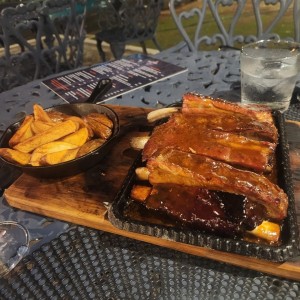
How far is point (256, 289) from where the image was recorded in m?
1.13

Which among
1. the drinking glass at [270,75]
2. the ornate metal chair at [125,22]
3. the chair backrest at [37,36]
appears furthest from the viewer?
the ornate metal chair at [125,22]

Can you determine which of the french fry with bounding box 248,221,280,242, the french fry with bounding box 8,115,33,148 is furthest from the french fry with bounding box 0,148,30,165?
the french fry with bounding box 248,221,280,242

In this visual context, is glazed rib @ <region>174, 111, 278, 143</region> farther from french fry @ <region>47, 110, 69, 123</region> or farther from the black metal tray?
french fry @ <region>47, 110, 69, 123</region>

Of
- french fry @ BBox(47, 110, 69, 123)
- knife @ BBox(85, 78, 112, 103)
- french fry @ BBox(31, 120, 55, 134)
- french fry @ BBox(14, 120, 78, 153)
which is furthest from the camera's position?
knife @ BBox(85, 78, 112, 103)

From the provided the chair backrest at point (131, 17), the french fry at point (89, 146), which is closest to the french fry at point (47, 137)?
the french fry at point (89, 146)

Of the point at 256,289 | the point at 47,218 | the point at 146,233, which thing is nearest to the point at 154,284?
the point at 146,233

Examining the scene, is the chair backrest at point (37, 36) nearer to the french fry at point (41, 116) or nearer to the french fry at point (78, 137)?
the french fry at point (41, 116)

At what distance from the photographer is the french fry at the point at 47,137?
158 centimetres

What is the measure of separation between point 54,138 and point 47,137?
0.03m

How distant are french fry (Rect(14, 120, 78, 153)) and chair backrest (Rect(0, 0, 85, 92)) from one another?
2.28 metres

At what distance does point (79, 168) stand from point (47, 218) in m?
0.27

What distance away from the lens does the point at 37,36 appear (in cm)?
366

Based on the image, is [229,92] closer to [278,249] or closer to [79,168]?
[79,168]

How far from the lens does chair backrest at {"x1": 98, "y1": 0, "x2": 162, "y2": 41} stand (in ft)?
19.8
